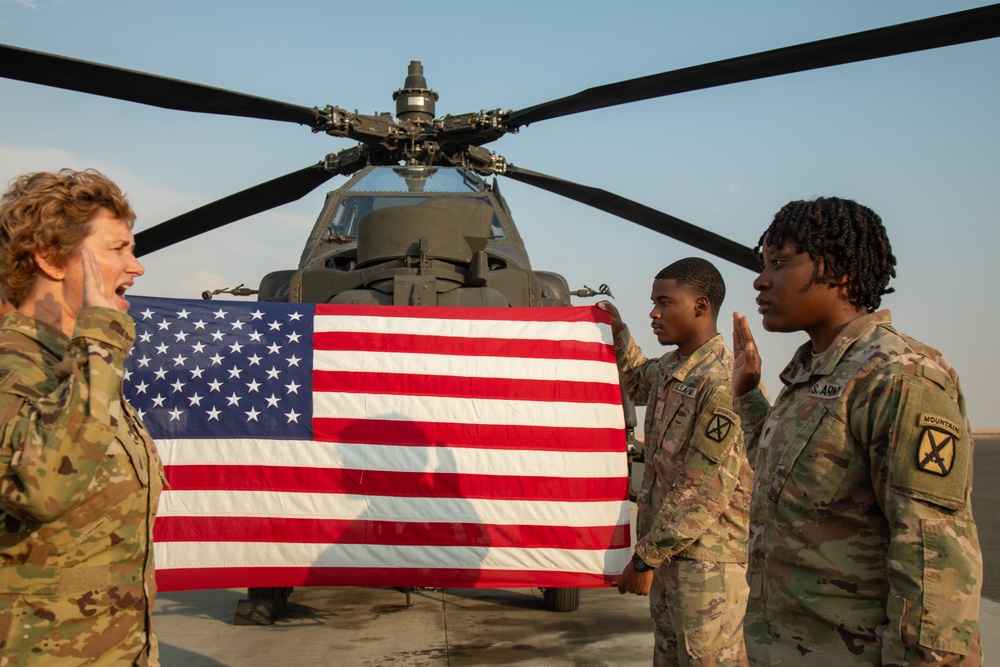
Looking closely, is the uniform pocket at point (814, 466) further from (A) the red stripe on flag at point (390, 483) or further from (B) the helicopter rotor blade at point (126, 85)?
(B) the helicopter rotor blade at point (126, 85)

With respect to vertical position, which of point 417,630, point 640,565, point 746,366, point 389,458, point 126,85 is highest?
point 126,85

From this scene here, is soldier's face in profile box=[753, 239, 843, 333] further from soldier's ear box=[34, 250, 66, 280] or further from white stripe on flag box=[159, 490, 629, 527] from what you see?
white stripe on flag box=[159, 490, 629, 527]

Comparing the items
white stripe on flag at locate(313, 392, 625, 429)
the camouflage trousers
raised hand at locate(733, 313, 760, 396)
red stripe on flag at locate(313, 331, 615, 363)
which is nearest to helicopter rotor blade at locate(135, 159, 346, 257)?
red stripe on flag at locate(313, 331, 615, 363)

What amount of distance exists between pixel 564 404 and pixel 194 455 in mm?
1991

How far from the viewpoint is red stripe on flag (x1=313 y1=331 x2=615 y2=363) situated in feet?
15.5

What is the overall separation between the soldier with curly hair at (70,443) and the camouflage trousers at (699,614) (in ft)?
5.71

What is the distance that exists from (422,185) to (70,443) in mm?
5423

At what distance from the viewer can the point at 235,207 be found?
7.12m

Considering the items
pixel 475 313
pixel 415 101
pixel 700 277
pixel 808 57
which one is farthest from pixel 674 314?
pixel 415 101

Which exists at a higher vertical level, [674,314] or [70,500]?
[674,314]

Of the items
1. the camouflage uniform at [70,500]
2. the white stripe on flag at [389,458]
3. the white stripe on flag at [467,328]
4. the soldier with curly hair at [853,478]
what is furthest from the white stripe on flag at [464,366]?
the camouflage uniform at [70,500]

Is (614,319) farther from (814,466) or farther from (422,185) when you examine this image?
(422,185)

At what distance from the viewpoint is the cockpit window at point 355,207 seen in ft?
21.7

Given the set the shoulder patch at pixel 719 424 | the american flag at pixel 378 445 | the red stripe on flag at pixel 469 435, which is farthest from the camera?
the red stripe on flag at pixel 469 435
